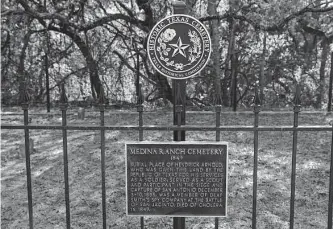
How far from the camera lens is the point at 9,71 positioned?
947cm

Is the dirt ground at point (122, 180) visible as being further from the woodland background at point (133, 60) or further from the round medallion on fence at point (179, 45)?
the woodland background at point (133, 60)

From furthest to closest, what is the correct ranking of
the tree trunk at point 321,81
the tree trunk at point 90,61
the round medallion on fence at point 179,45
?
the tree trunk at point 321,81 < the tree trunk at point 90,61 < the round medallion on fence at point 179,45

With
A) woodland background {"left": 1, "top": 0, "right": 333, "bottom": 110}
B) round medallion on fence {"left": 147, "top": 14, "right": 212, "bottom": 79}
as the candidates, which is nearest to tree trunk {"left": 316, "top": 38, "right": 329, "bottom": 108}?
woodland background {"left": 1, "top": 0, "right": 333, "bottom": 110}

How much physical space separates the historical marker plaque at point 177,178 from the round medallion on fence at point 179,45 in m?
0.56

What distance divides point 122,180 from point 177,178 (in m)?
1.64

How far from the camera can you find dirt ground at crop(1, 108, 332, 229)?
11.6ft

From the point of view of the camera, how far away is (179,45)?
8.70 feet

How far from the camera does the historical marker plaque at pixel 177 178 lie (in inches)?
107

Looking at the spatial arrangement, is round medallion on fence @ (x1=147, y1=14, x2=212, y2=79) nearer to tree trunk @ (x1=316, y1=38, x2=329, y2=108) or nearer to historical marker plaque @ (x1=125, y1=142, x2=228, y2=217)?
historical marker plaque @ (x1=125, y1=142, x2=228, y2=217)

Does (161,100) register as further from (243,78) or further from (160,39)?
(160,39)

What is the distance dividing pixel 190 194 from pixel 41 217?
1646 mm

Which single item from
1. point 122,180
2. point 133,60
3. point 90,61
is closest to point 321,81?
point 133,60

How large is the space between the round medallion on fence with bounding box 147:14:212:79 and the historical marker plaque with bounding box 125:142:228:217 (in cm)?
56

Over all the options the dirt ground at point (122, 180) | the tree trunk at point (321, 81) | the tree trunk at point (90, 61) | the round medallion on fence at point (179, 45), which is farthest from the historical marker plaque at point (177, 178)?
the tree trunk at point (321, 81)
